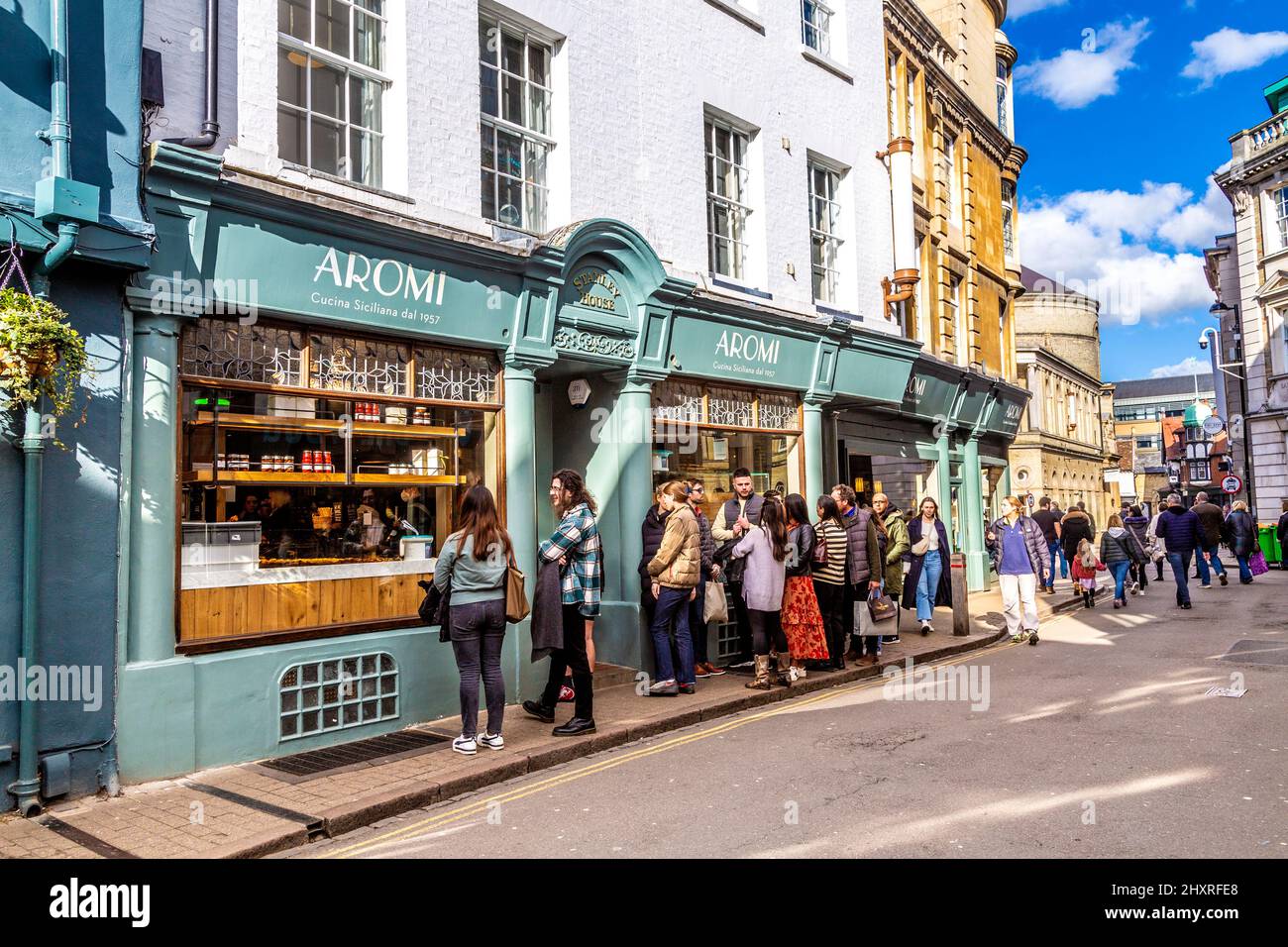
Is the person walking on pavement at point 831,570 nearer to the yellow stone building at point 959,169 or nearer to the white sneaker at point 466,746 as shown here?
the white sneaker at point 466,746

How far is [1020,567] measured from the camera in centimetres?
1191

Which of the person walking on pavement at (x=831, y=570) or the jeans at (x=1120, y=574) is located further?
the jeans at (x=1120, y=574)

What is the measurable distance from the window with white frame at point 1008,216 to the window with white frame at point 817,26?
9941mm

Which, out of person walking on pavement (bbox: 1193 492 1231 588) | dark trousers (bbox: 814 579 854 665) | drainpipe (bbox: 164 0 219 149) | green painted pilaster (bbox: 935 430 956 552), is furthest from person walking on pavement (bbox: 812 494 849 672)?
person walking on pavement (bbox: 1193 492 1231 588)

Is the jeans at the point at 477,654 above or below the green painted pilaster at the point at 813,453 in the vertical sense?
below

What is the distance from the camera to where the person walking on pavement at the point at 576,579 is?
720 cm

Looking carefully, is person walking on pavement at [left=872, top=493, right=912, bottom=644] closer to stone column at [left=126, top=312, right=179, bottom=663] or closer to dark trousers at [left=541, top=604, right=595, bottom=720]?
dark trousers at [left=541, top=604, right=595, bottom=720]

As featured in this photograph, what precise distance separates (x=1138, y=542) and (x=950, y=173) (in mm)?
8142

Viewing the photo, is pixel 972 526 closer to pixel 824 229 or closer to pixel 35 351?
pixel 824 229

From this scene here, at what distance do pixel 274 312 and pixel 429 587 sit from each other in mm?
2286

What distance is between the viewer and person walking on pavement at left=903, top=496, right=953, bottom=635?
41.7 feet

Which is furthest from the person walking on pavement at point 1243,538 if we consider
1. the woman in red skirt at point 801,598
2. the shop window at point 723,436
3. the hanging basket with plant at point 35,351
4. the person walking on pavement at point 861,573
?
the hanging basket with plant at point 35,351

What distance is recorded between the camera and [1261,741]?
6418 mm

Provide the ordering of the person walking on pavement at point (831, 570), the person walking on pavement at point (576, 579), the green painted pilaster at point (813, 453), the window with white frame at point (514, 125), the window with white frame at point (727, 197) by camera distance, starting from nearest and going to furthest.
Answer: the person walking on pavement at point (576, 579), the window with white frame at point (514, 125), the person walking on pavement at point (831, 570), the window with white frame at point (727, 197), the green painted pilaster at point (813, 453)
